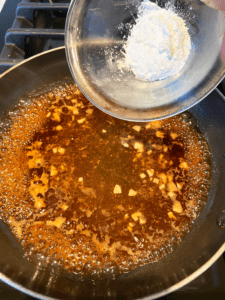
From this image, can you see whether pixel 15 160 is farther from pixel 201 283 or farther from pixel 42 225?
pixel 201 283

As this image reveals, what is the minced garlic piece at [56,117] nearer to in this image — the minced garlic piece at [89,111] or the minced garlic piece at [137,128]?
the minced garlic piece at [89,111]

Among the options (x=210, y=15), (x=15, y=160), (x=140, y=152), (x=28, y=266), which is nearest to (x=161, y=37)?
(x=210, y=15)

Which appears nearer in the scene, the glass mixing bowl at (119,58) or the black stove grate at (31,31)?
the glass mixing bowl at (119,58)

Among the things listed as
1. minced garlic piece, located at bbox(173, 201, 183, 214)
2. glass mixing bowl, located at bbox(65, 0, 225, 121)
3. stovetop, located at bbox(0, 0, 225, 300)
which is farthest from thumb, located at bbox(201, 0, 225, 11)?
minced garlic piece, located at bbox(173, 201, 183, 214)

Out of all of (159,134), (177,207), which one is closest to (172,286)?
(177,207)

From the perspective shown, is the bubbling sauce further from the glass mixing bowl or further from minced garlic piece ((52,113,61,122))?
the glass mixing bowl

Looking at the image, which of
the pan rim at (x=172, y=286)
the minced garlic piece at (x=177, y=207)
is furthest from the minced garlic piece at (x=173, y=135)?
the pan rim at (x=172, y=286)
